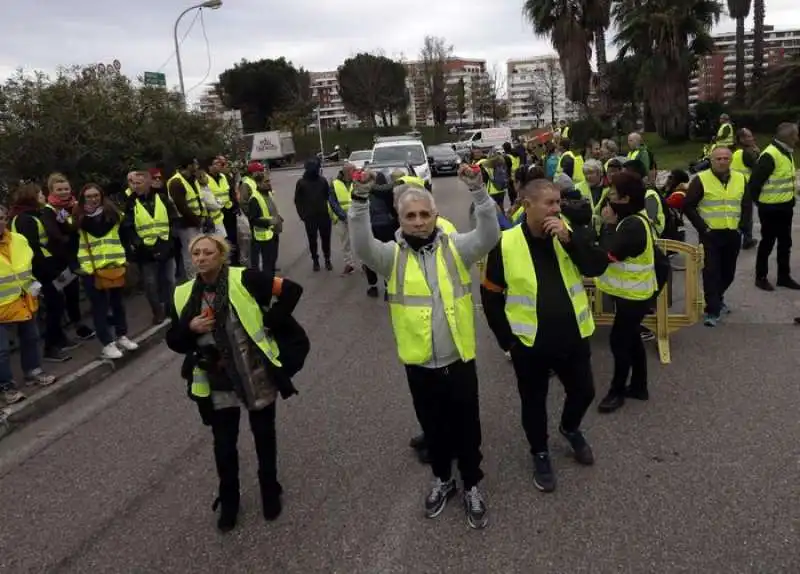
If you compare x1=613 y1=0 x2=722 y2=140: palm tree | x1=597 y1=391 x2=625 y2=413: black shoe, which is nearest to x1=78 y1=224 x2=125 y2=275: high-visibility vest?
x1=597 y1=391 x2=625 y2=413: black shoe

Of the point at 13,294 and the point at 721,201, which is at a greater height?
the point at 721,201

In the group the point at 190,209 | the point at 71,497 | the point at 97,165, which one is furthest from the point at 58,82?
the point at 71,497

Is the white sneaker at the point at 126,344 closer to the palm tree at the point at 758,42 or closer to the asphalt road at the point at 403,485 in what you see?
Result: the asphalt road at the point at 403,485

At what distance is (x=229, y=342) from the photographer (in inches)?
128

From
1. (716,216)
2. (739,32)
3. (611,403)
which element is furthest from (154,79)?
(739,32)

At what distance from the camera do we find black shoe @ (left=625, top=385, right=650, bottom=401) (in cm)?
473

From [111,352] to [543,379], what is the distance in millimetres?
4484

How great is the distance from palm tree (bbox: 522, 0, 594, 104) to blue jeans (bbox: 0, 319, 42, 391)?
96.8 feet

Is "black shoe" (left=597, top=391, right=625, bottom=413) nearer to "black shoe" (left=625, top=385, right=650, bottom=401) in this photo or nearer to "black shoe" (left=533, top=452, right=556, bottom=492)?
"black shoe" (left=625, top=385, right=650, bottom=401)

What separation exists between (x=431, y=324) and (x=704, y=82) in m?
111

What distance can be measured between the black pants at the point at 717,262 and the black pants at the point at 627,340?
2.15 m

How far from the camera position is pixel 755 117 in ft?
91.4

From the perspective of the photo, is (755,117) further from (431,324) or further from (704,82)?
(704,82)

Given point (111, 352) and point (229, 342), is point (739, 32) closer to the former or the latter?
point (111, 352)
